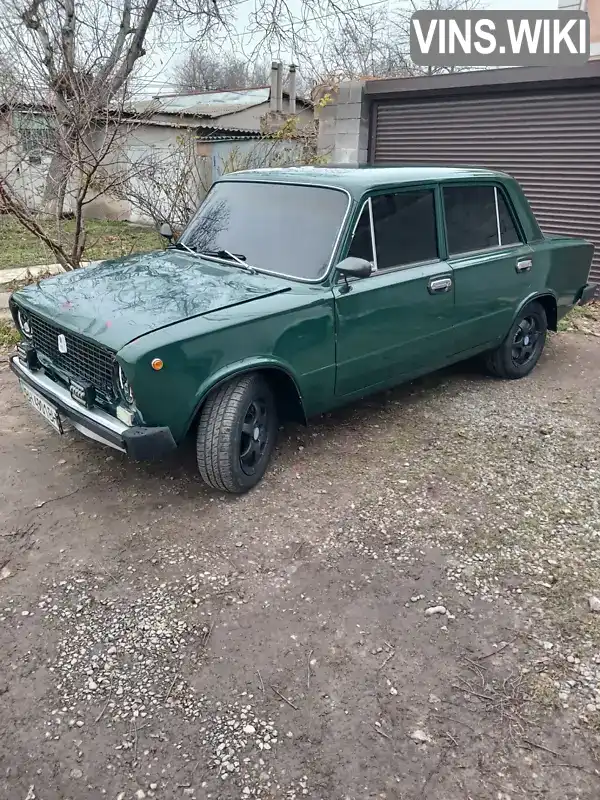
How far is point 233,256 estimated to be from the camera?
13.9ft

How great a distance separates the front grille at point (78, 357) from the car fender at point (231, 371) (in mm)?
450

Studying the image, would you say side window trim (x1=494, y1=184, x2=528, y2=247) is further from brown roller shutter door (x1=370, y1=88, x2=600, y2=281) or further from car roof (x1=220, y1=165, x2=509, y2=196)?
brown roller shutter door (x1=370, y1=88, x2=600, y2=281)

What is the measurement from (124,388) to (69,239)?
6874 mm

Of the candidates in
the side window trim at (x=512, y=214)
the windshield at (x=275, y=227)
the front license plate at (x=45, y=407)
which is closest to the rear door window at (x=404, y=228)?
the windshield at (x=275, y=227)

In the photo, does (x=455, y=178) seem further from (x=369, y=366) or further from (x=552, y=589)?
(x=552, y=589)

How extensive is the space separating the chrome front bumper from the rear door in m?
2.57

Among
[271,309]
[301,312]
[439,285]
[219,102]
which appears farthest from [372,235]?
[219,102]

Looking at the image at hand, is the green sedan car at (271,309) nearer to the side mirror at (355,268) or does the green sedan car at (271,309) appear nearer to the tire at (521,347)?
the side mirror at (355,268)

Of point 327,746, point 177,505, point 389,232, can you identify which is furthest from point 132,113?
point 327,746

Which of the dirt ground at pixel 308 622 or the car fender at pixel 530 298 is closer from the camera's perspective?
the dirt ground at pixel 308 622

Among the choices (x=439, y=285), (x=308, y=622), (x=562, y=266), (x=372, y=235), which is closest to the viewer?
(x=308, y=622)

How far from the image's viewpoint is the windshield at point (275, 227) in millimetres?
4004

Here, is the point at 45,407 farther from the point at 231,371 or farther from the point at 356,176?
the point at 356,176

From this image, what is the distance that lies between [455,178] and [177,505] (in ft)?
10.3
